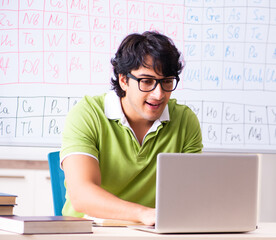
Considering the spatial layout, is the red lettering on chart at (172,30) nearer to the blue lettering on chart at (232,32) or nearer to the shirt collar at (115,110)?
the blue lettering on chart at (232,32)

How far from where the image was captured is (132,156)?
176 centimetres

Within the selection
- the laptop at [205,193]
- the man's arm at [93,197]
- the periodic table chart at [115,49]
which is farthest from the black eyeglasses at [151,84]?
the periodic table chart at [115,49]

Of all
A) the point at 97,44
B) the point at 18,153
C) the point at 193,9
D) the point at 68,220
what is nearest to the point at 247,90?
the point at 193,9

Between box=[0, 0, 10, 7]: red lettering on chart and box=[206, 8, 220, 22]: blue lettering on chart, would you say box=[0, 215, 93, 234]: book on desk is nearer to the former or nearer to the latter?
box=[0, 0, 10, 7]: red lettering on chart

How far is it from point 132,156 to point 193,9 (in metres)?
1.17

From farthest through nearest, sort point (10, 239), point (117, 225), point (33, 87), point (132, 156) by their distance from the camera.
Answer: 1. point (33, 87)
2. point (132, 156)
3. point (117, 225)
4. point (10, 239)

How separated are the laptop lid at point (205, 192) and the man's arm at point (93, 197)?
0.13m

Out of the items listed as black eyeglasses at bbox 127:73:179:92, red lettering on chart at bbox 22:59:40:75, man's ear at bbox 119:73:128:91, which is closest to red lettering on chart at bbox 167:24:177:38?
red lettering on chart at bbox 22:59:40:75

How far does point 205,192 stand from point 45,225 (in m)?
0.35

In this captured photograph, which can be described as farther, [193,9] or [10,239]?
[193,9]

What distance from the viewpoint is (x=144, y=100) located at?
173 cm

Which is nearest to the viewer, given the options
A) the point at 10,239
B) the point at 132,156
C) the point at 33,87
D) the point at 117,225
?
the point at 10,239

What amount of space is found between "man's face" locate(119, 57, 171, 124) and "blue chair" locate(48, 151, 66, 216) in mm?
298

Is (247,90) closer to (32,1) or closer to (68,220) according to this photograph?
(32,1)
